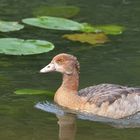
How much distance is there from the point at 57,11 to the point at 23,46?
3.41 meters

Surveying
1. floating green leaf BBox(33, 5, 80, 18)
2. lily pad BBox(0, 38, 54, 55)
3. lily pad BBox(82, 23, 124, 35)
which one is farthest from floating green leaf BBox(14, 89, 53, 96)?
floating green leaf BBox(33, 5, 80, 18)

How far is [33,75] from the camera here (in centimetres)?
1377

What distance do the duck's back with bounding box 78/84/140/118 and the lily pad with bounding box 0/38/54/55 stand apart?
2.16m

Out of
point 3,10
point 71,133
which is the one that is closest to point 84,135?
point 71,133

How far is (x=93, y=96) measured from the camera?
1234 cm

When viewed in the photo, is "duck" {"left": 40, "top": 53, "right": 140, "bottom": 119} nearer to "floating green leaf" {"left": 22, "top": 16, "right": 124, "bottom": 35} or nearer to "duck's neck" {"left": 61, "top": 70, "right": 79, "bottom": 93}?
"duck's neck" {"left": 61, "top": 70, "right": 79, "bottom": 93}

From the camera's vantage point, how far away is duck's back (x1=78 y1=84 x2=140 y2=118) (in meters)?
12.3

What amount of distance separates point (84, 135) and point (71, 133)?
24cm

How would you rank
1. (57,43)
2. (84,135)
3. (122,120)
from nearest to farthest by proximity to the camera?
1. (84,135)
2. (122,120)
3. (57,43)

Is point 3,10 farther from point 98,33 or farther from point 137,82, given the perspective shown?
point 137,82

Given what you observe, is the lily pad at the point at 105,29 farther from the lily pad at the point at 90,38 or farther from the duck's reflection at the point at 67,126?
the duck's reflection at the point at 67,126

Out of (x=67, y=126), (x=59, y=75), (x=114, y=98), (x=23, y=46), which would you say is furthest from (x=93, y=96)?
(x=23, y=46)

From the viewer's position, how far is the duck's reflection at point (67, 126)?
11055mm

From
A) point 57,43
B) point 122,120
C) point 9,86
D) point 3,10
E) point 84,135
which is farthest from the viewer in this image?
point 3,10
